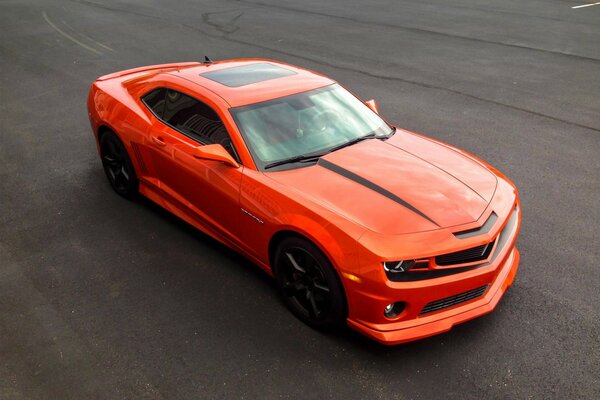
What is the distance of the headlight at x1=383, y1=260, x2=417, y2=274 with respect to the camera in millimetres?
3604

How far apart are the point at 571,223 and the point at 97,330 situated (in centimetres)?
454

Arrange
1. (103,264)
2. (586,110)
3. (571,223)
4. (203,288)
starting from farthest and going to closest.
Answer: (586,110) < (571,223) < (103,264) < (203,288)

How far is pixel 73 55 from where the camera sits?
1228cm

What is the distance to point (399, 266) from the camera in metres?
3.62

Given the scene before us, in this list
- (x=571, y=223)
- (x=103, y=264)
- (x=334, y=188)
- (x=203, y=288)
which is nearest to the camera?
(x=334, y=188)

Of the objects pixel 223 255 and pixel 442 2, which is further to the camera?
pixel 442 2

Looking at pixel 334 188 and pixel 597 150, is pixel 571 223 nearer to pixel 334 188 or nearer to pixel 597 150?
pixel 597 150

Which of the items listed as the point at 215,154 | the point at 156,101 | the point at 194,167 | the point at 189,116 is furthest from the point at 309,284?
the point at 156,101

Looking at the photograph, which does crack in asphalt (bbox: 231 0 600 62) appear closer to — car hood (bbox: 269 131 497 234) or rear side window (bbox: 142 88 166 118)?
car hood (bbox: 269 131 497 234)

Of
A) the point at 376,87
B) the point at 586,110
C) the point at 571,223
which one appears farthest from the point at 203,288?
the point at 586,110

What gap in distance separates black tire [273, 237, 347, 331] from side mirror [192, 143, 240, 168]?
2.66 feet

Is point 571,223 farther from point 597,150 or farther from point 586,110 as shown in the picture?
point 586,110

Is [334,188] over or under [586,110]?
over

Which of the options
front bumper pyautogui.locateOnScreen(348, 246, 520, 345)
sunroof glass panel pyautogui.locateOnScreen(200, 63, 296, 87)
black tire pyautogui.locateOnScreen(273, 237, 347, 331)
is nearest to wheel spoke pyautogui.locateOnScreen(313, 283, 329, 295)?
black tire pyautogui.locateOnScreen(273, 237, 347, 331)
